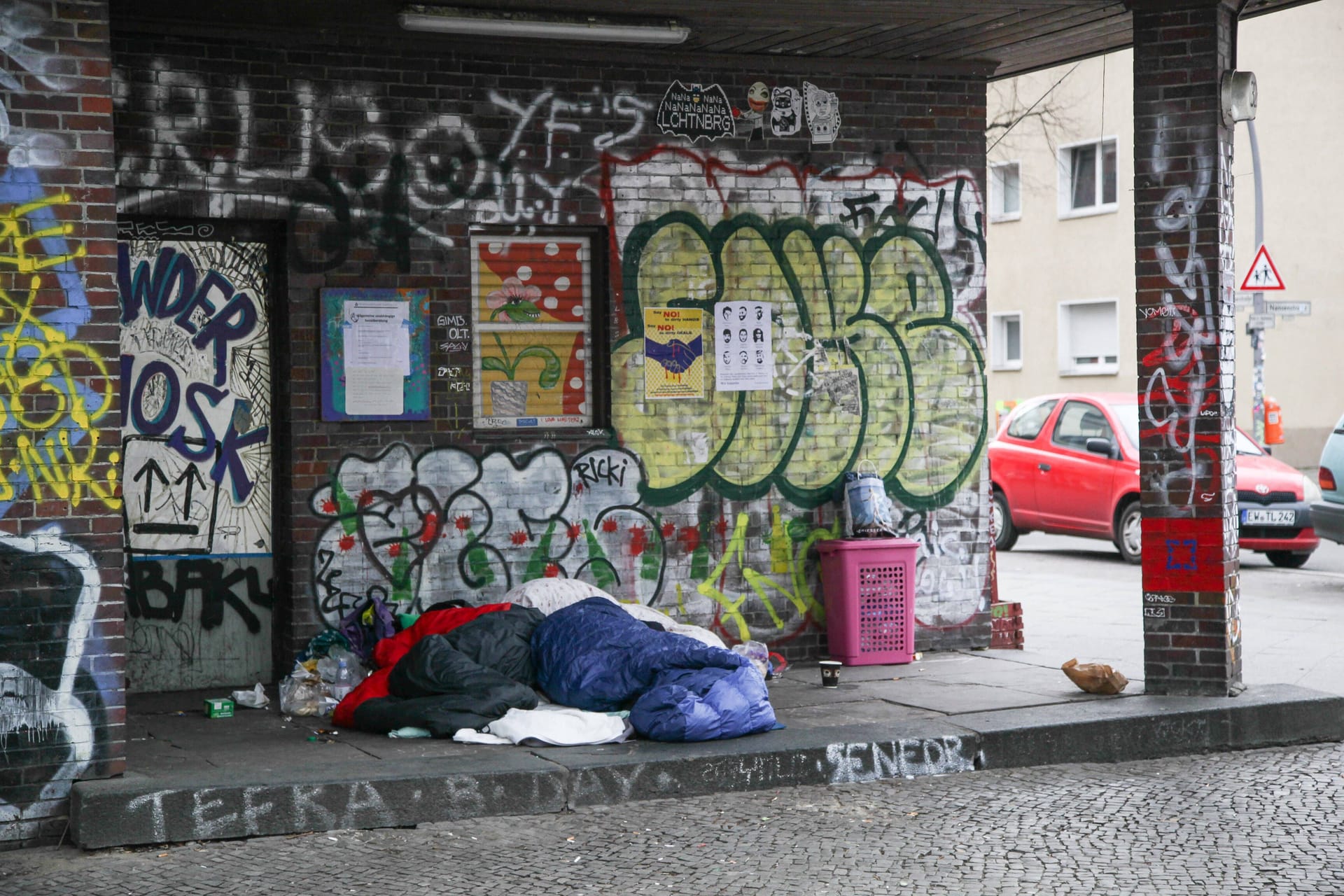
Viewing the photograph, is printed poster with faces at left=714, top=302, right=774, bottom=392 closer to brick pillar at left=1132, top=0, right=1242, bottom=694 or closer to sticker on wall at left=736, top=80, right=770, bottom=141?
sticker on wall at left=736, top=80, right=770, bottom=141

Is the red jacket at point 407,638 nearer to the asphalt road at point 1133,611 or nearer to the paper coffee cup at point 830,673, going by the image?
the paper coffee cup at point 830,673

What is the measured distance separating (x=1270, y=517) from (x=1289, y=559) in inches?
35.0

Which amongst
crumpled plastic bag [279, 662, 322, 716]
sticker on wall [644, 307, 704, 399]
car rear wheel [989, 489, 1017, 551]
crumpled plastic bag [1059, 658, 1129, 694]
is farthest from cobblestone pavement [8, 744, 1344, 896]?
car rear wheel [989, 489, 1017, 551]

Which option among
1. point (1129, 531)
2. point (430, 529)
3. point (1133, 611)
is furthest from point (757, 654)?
point (1129, 531)

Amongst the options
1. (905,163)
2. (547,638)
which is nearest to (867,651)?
(547,638)

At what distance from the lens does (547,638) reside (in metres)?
7.65

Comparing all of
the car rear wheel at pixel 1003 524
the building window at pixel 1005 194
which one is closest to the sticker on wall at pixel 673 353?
the car rear wheel at pixel 1003 524

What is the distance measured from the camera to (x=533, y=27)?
26.6 ft

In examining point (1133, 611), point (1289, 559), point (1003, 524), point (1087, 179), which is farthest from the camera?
point (1087, 179)

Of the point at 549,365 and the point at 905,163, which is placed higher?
the point at 905,163

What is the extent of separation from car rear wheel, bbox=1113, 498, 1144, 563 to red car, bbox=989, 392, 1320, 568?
0.01 metres

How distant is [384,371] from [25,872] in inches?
144

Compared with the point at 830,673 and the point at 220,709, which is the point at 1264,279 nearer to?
the point at 830,673

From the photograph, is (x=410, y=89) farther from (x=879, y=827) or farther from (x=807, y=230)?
(x=879, y=827)
